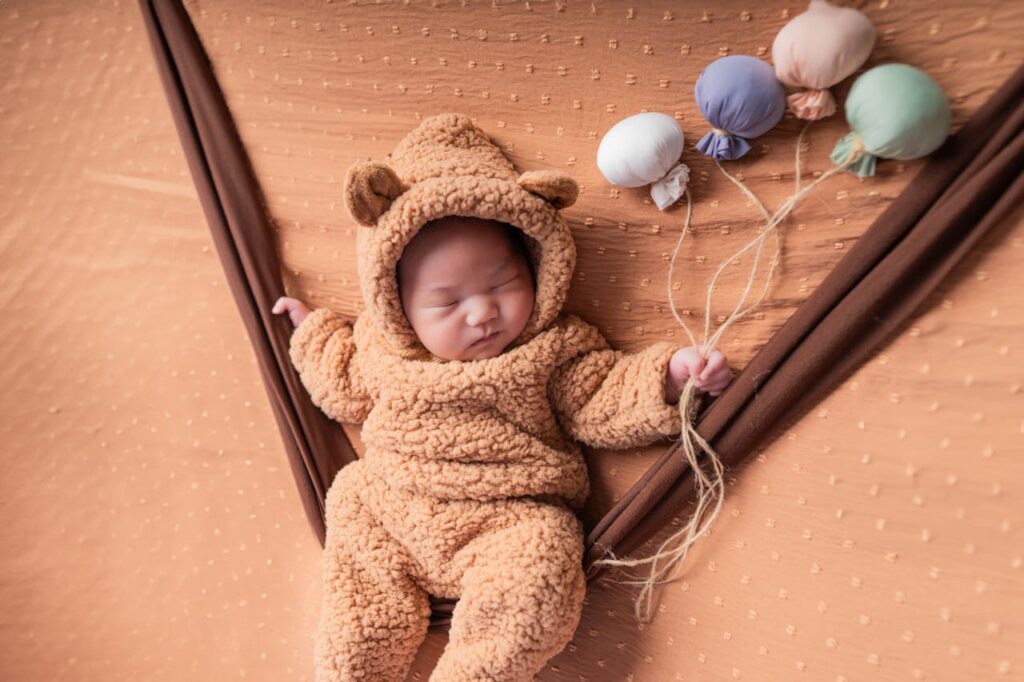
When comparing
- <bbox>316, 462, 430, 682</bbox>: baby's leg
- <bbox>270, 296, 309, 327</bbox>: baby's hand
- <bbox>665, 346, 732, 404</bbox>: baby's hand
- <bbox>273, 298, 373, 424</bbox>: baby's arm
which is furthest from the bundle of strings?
<bbox>270, 296, 309, 327</bbox>: baby's hand

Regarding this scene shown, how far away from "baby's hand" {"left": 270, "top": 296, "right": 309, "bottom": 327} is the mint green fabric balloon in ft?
2.42

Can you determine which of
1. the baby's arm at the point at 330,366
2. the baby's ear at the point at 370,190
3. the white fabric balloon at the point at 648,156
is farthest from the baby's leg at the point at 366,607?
the white fabric balloon at the point at 648,156

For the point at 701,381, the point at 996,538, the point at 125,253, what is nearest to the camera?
the point at 996,538

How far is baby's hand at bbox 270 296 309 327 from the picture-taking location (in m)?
1.09

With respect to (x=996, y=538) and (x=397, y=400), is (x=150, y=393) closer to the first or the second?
(x=397, y=400)

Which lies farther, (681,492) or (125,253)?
(125,253)

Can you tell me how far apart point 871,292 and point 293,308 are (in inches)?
29.3

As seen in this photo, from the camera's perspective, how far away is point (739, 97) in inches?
30.3

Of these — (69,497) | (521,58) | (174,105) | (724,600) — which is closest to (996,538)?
(724,600)

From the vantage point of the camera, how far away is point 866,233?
779 millimetres

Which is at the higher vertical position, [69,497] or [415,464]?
[415,464]

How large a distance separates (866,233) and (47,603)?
1.43 meters

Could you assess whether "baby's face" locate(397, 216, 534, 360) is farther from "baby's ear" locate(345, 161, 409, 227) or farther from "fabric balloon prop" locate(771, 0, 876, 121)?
"fabric balloon prop" locate(771, 0, 876, 121)

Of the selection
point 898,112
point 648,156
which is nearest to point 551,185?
point 648,156
